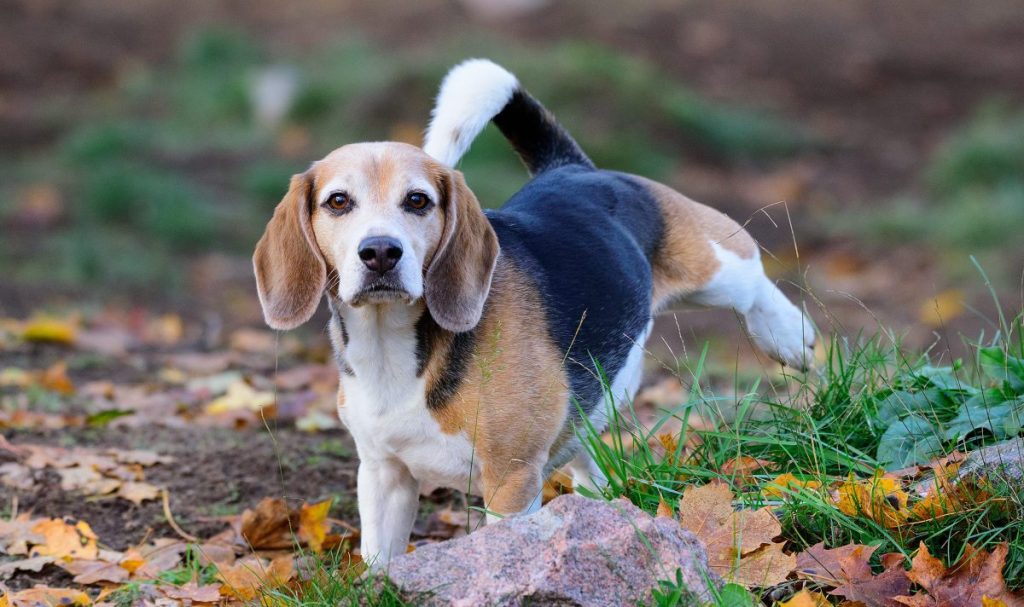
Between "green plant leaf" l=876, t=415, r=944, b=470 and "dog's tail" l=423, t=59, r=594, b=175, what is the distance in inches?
58.3

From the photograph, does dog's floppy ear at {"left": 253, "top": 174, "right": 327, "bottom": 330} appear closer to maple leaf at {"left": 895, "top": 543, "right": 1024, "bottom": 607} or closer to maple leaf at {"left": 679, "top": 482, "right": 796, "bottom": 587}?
maple leaf at {"left": 679, "top": 482, "right": 796, "bottom": 587}

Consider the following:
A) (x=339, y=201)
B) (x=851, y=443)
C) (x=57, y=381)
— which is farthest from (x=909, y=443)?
(x=57, y=381)

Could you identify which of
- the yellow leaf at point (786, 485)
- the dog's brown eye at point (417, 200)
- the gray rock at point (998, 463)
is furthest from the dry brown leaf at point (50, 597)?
the gray rock at point (998, 463)

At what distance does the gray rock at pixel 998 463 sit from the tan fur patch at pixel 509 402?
1.05 m

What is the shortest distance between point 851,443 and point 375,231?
1458mm

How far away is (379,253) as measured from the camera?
3.11 metres

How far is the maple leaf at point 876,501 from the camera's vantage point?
3.02m

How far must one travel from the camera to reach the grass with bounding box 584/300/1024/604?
9.86 ft

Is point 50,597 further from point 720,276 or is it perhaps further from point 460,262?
point 720,276

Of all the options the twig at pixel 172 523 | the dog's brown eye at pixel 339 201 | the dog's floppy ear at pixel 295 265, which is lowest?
the twig at pixel 172 523

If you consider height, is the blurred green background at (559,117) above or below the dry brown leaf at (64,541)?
below

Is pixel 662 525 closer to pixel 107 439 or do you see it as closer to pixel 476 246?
pixel 476 246

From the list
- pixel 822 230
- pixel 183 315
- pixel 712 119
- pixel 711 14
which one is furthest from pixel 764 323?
pixel 711 14

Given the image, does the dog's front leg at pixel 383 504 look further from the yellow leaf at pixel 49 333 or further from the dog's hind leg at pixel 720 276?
the yellow leaf at pixel 49 333
